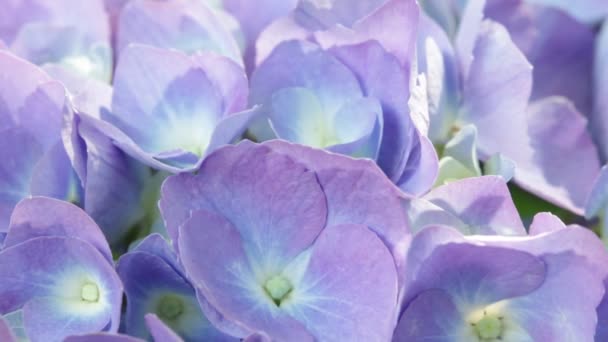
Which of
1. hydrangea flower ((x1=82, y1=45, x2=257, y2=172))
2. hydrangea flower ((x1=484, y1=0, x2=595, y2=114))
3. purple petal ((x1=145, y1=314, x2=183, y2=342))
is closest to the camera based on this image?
purple petal ((x1=145, y1=314, x2=183, y2=342))

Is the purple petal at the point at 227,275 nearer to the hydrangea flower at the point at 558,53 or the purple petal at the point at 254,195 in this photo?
the purple petal at the point at 254,195

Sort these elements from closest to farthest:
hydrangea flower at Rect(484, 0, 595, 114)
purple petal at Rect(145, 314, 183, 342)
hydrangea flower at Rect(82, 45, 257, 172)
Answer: purple petal at Rect(145, 314, 183, 342) < hydrangea flower at Rect(82, 45, 257, 172) < hydrangea flower at Rect(484, 0, 595, 114)

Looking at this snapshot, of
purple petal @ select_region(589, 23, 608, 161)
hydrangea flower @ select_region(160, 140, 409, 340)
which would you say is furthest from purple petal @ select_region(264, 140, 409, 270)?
purple petal @ select_region(589, 23, 608, 161)

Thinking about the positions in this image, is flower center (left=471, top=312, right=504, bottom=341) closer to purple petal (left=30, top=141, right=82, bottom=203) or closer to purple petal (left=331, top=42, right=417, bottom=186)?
purple petal (left=331, top=42, right=417, bottom=186)

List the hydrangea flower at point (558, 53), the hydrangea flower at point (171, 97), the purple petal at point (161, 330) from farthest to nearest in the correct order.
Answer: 1. the hydrangea flower at point (558, 53)
2. the hydrangea flower at point (171, 97)
3. the purple petal at point (161, 330)

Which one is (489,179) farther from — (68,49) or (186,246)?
(68,49)

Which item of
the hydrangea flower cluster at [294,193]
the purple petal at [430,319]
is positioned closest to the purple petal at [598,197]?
the hydrangea flower cluster at [294,193]

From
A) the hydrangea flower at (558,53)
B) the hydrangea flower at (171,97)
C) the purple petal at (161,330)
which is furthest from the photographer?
the hydrangea flower at (558,53)
